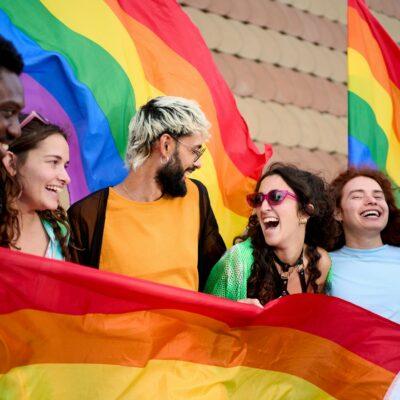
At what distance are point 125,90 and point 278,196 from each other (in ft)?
3.19

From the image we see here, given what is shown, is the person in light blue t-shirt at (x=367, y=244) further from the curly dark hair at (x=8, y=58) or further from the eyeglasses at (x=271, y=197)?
the curly dark hair at (x=8, y=58)

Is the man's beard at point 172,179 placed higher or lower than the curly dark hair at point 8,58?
lower

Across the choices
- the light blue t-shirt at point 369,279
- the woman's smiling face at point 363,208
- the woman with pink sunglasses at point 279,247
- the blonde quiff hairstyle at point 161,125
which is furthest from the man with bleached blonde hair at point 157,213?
the woman's smiling face at point 363,208

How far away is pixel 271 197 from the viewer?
3.58m

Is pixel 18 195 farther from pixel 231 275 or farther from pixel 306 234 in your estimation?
pixel 306 234

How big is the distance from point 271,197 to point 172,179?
0.42 meters

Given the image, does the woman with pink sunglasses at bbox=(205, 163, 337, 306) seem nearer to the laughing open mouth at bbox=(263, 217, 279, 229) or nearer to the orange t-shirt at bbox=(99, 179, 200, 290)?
→ the laughing open mouth at bbox=(263, 217, 279, 229)

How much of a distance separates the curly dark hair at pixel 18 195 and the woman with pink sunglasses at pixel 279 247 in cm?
64

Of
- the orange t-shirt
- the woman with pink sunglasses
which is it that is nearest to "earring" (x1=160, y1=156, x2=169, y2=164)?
the orange t-shirt

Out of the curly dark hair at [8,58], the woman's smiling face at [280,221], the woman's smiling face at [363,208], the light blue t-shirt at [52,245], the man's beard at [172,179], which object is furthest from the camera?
the woman's smiling face at [363,208]

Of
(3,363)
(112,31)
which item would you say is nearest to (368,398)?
(3,363)

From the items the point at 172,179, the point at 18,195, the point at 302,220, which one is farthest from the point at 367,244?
the point at 18,195

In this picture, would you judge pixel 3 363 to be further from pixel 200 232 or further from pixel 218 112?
pixel 218 112

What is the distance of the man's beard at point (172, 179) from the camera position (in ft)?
11.2
